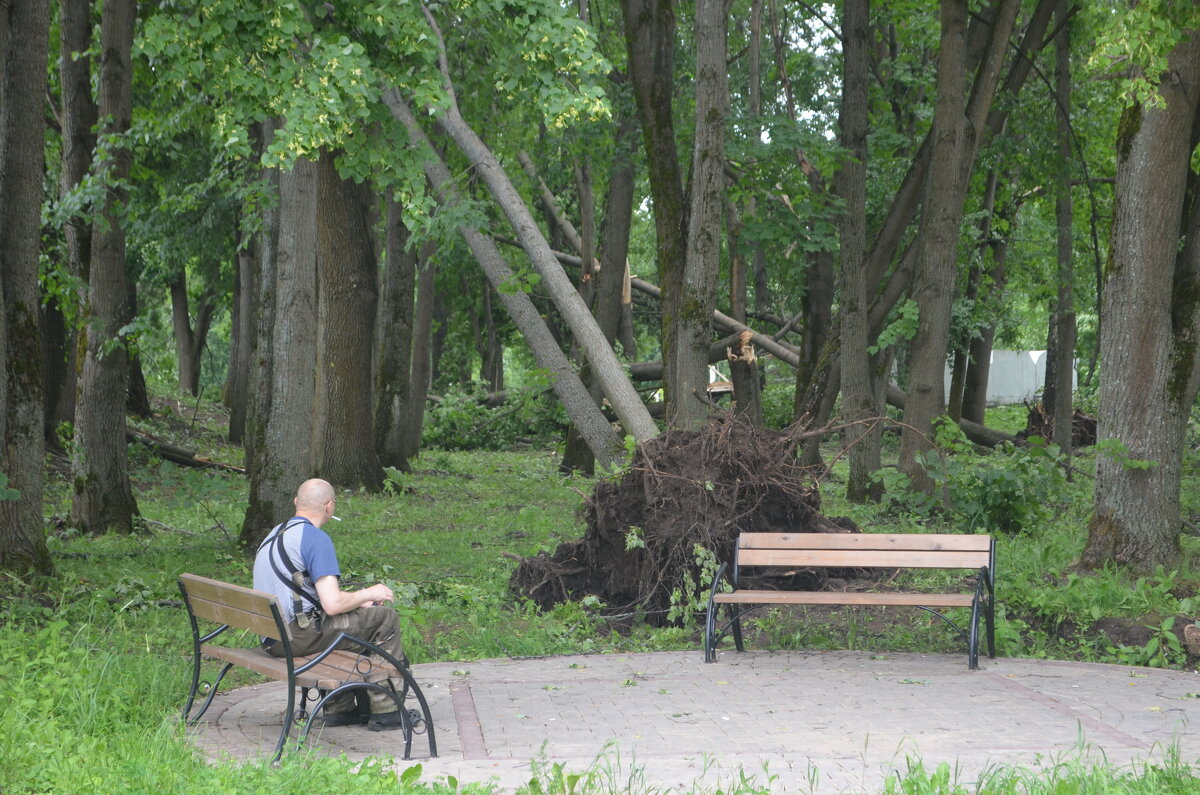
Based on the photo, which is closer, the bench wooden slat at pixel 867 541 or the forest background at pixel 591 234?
the bench wooden slat at pixel 867 541

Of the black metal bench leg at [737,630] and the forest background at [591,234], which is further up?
the forest background at [591,234]

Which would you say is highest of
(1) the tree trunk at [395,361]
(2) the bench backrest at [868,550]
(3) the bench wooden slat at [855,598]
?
(1) the tree trunk at [395,361]

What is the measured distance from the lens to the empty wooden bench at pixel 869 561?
7508 millimetres

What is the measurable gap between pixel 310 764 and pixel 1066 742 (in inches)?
139

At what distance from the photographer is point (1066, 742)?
18.6ft

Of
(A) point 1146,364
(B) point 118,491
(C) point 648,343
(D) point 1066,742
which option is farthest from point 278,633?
(C) point 648,343

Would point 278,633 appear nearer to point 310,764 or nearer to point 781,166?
point 310,764

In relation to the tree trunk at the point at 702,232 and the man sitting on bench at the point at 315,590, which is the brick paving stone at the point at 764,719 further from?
the tree trunk at the point at 702,232

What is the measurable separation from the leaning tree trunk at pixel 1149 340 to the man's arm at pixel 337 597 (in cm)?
609

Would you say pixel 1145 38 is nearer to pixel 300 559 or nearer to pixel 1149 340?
pixel 1149 340

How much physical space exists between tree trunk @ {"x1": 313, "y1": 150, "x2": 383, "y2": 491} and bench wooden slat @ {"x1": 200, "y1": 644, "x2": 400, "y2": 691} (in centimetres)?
1129

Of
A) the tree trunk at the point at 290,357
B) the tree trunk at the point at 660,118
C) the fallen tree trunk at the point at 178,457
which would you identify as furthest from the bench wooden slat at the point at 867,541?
the fallen tree trunk at the point at 178,457

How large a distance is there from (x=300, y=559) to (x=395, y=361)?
1458 cm

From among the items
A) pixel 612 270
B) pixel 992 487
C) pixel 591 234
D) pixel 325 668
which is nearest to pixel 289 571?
pixel 325 668
